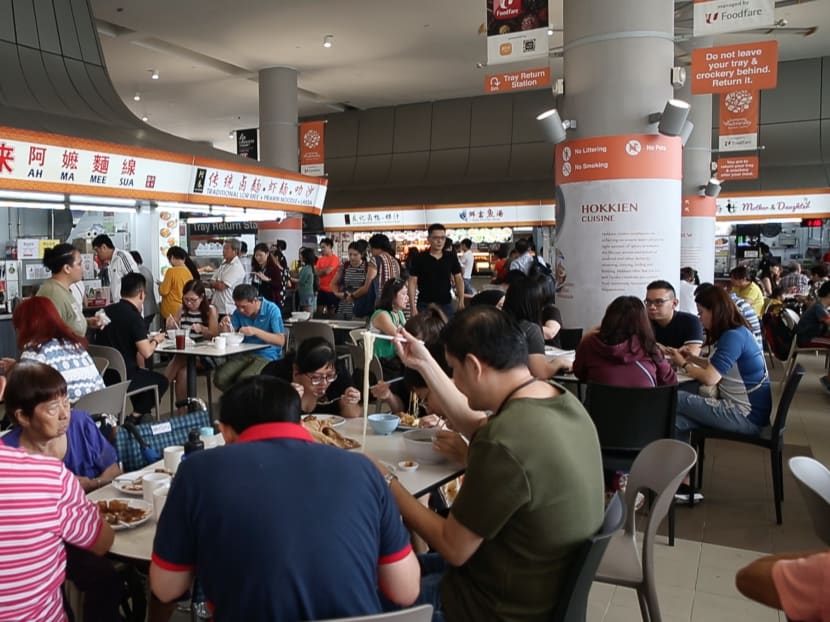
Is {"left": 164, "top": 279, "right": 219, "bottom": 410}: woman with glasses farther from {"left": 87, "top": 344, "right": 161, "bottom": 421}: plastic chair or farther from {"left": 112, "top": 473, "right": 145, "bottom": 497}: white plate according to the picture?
{"left": 112, "top": 473, "right": 145, "bottom": 497}: white plate

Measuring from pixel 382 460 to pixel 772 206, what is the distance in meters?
12.9

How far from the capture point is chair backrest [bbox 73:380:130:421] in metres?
3.71

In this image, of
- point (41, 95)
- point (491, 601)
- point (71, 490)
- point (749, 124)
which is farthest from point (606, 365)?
point (749, 124)

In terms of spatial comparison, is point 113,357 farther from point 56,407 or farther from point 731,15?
point 731,15

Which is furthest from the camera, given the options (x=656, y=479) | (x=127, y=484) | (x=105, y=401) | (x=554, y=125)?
(x=554, y=125)

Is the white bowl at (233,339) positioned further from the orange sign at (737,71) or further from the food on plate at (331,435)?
the orange sign at (737,71)

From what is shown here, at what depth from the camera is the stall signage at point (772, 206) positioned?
42.5 feet

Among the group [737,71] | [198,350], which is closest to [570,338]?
[198,350]

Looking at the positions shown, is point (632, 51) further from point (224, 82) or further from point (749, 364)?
point (224, 82)

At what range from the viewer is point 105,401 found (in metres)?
3.84

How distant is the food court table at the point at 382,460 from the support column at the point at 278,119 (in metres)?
9.94

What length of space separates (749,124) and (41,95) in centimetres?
994

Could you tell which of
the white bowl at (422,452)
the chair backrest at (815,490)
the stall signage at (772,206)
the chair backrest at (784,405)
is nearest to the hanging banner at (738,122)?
the stall signage at (772,206)

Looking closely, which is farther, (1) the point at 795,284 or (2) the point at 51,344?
(1) the point at 795,284
